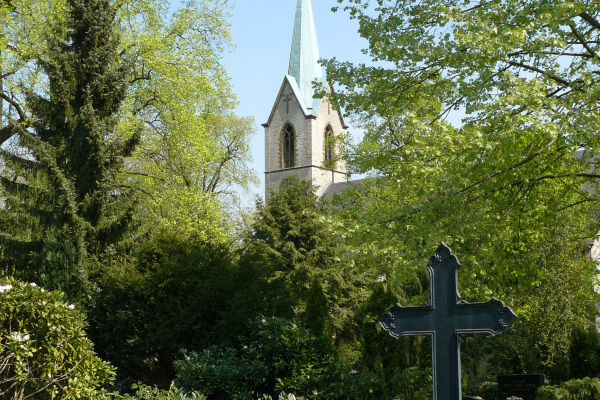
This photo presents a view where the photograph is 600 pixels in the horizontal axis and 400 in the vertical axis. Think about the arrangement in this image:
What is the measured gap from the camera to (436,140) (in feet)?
36.9

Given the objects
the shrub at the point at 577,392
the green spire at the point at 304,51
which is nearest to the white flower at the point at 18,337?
the shrub at the point at 577,392

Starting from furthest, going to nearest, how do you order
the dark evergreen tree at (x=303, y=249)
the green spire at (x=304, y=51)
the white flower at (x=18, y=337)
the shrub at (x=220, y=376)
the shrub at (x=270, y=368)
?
the green spire at (x=304, y=51), the dark evergreen tree at (x=303, y=249), the shrub at (x=220, y=376), the shrub at (x=270, y=368), the white flower at (x=18, y=337)

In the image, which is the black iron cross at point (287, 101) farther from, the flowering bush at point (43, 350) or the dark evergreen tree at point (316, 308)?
the flowering bush at point (43, 350)

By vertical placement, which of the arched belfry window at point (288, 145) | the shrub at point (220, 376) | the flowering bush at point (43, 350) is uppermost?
the arched belfry window at point (288, 145)

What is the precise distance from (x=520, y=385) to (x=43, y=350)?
13867 millimetres

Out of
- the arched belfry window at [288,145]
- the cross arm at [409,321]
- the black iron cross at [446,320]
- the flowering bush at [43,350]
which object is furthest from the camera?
the arched belfry window at [288,145]

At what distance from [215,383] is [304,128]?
5012 centimetres

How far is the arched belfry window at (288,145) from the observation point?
198 ft

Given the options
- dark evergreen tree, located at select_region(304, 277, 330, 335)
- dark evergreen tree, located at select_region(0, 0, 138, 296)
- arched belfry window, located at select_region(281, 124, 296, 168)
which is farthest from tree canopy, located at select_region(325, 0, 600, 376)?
arched belfry window, located at select_region(281, 124, 296, 168)

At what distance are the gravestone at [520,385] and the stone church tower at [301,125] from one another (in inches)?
1527

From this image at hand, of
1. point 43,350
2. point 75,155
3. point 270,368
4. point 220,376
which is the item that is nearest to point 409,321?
point 43,350

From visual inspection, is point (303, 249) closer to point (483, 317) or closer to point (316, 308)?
point (316, 308)

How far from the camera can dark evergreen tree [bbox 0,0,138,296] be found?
1741 centimetres

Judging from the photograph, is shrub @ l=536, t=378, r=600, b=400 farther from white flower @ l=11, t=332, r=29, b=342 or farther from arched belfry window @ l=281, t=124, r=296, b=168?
arched belfry window @ l=281, t=124, r=296, b=168
